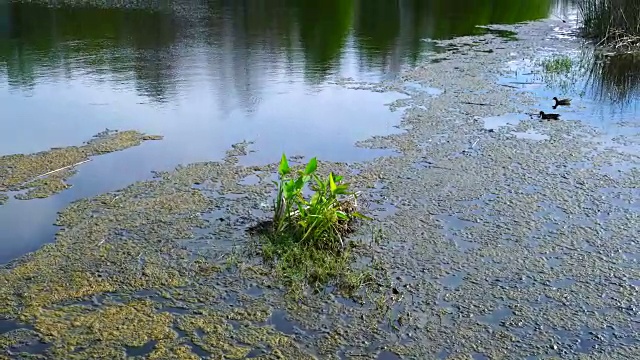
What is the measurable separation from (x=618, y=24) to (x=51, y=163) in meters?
7.45

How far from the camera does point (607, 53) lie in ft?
29.0

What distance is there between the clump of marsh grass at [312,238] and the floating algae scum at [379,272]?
0.06m

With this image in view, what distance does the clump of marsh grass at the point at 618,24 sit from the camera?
29.0 ft

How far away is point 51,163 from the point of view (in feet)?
15.4

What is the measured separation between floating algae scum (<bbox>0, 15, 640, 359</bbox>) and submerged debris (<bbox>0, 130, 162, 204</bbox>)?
1.46ft

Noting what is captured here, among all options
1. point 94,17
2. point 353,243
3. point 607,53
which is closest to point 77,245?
point 353,243

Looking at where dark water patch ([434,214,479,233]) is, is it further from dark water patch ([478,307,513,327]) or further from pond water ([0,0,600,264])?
pond water ([0,0,600,264])

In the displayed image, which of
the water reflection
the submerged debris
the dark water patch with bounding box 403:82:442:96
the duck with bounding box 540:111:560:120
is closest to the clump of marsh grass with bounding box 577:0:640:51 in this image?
the water reflection

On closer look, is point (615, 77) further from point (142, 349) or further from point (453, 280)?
point (142, 349)

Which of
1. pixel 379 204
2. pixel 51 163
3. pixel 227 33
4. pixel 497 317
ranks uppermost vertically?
pixel 227 33

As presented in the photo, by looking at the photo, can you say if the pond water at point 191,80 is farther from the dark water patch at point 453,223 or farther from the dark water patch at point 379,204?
the dark water patch at point 453,223

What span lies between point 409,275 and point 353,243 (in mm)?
401

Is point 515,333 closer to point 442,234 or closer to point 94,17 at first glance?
point 442,234

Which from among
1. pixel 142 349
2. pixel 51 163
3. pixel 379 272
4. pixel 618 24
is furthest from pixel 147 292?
pixel 618 24
